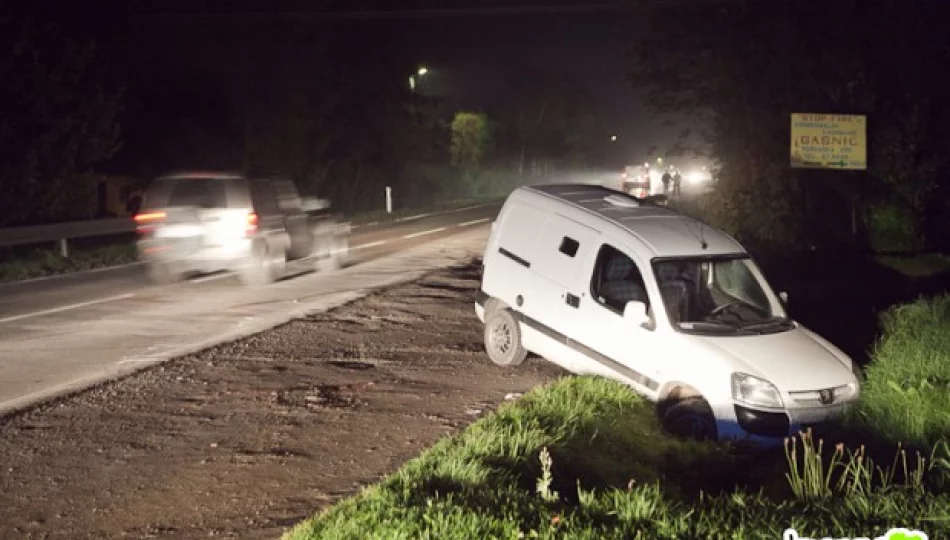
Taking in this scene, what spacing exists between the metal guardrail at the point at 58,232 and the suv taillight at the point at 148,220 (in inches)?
187

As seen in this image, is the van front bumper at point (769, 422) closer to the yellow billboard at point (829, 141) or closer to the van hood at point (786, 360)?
the van hood at point (786, 360)

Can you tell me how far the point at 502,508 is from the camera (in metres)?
5.25

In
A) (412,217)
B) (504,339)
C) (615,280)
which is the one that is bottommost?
(412,217)

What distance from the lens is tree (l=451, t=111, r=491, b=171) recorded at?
212 ft

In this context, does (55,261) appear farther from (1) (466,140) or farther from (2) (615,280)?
(1) (466,140)

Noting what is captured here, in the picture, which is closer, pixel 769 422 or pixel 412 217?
pixel 769 422

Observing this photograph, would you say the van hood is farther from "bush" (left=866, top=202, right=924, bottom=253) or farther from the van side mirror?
"bush" (left=866, top=202, right=924, bottom=253)

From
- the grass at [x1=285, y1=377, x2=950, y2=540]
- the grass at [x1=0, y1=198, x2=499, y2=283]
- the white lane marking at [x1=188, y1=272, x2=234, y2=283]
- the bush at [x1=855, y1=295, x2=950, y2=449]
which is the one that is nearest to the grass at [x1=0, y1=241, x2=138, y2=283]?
the grass at [x1=0, y1=198, x2=499, y2=283]

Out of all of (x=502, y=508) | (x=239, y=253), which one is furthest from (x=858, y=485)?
(x=239, y=253)

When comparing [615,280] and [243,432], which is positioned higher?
[615,280]

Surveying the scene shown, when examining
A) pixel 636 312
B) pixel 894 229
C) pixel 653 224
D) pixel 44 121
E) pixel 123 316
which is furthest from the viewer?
pixel 894 229

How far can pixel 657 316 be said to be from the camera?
8.55 meters

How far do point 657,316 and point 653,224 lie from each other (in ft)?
4.04

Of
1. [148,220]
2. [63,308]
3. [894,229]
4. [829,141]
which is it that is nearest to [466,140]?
[894,229]
